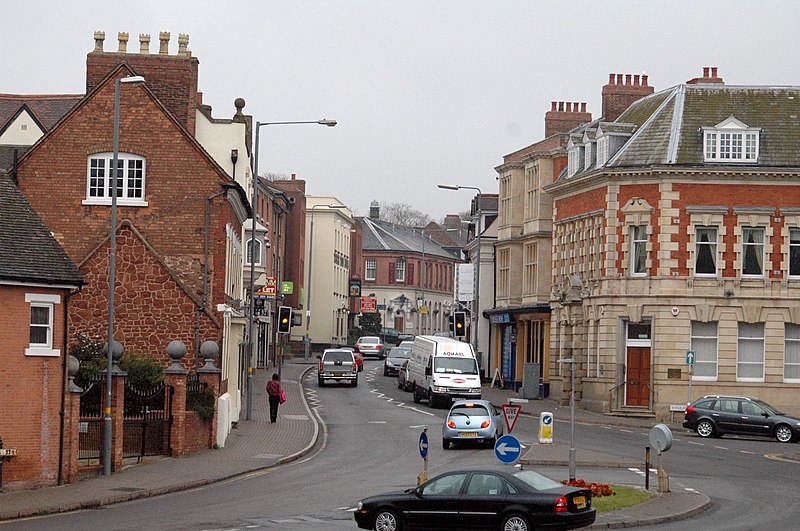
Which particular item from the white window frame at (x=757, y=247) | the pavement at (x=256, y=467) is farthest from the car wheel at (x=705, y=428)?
the white window frame at (x=757, y=247)

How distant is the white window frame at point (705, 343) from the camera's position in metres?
52.8

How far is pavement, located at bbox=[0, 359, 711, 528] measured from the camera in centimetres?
2434

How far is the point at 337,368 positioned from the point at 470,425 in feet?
91.1

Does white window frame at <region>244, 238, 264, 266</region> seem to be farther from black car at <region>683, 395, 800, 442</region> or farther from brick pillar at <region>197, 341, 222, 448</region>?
black car at <region>683, 395, 800, 442</region>

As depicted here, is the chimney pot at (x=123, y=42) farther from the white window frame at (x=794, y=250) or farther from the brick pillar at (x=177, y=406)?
the white window frame at (x=794, y=250)

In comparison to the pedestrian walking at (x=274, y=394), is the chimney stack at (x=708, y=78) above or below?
above

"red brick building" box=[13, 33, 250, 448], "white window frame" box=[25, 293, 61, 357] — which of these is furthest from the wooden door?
"white window frame" box=[25, 293, 61, 357]

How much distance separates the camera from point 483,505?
2070cm

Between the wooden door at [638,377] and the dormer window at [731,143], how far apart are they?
8.27 metres

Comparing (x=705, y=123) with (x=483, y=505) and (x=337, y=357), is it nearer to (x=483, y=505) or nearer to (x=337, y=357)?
(x=337, y=357)

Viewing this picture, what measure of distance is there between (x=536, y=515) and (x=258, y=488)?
377 inches

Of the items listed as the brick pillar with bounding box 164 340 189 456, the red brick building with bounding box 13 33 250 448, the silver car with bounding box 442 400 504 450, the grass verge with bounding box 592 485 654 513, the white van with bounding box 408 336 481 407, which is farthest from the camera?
the white van with bounding box 408 336 481 407

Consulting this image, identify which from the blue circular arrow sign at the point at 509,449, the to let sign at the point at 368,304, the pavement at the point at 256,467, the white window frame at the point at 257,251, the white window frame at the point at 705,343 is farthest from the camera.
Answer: the to let sign at the point at 368,304

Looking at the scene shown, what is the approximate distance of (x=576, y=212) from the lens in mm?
59250
